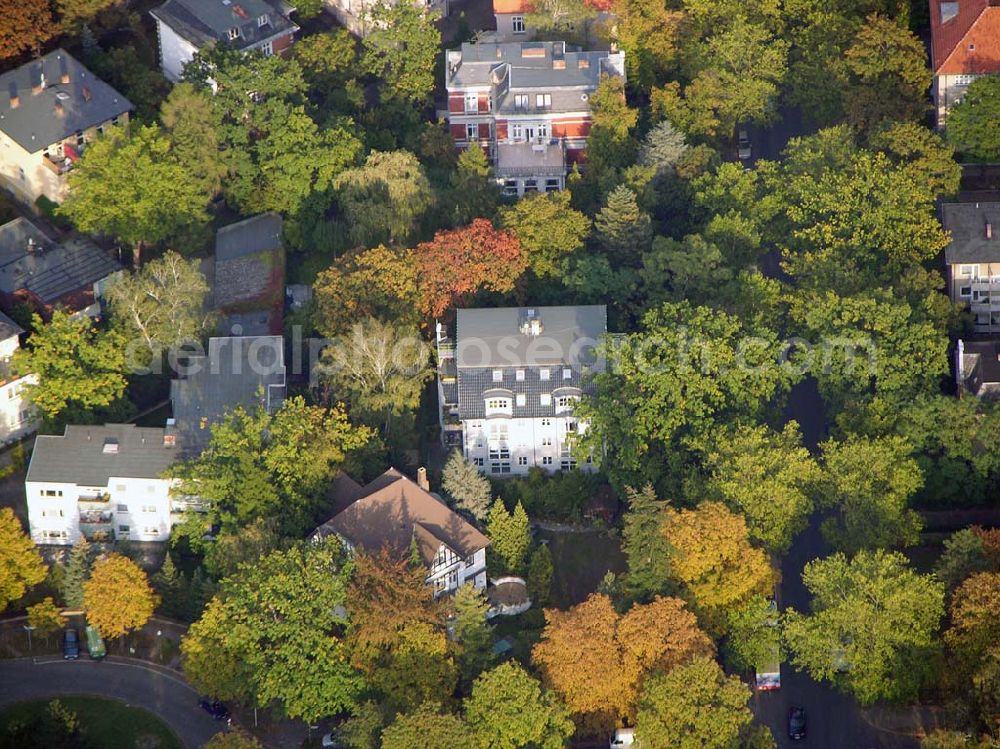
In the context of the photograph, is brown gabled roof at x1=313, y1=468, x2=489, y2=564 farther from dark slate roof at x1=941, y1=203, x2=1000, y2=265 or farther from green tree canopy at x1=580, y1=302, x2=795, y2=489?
dark slate roof at x1=941, y1=203, x2=1000, y2=265

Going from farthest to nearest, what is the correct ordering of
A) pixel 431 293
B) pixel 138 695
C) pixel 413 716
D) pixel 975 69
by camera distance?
pixel 975 69, pixel 431 293, pixel 138 695, pixel 413 716

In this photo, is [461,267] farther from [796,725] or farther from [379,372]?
[796,725]

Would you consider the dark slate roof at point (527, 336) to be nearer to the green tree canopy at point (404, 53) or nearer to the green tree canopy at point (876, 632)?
the green tree canopy at point (876, 632)

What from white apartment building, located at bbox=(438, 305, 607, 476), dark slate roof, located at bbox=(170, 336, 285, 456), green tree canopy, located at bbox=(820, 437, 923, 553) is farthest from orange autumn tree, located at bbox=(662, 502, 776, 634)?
dark slate roof, located at bbox=(170, 336, 285, 456)

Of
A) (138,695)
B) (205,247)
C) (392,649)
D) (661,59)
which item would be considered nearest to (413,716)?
(392,649)

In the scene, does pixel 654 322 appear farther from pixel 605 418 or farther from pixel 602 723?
pixel 602 723

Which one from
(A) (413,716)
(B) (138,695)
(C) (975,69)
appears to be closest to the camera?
(A) (413,716)
